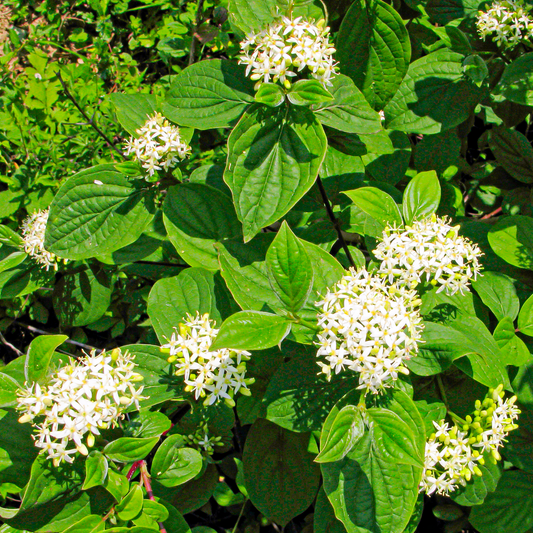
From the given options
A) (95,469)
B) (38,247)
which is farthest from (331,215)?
(38,247)

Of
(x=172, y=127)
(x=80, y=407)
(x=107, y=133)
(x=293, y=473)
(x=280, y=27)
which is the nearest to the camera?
(x=80, y=407)

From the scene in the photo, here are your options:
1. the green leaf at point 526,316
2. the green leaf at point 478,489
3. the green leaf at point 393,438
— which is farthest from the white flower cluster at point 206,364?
the green leaf at point 526,316

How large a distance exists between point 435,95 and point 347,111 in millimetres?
722

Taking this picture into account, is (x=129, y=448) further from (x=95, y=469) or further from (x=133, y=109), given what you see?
(x=133, y=109)

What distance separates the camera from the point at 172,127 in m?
2.04

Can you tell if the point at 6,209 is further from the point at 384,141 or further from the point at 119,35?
the point at 384,141

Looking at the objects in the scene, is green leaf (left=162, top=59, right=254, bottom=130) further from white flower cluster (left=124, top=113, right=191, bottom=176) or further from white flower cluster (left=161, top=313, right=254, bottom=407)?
white flower cluster (left=161, top=313, right=254, bottom=407)

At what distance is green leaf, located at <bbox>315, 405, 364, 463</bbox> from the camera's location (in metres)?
1.22

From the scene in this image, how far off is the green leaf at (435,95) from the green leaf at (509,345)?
36.3 inches

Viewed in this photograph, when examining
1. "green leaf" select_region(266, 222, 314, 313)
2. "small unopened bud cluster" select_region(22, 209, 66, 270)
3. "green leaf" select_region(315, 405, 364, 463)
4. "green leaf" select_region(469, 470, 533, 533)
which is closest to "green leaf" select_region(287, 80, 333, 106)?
"green leaf" select_region(266, 222, 314, 313)

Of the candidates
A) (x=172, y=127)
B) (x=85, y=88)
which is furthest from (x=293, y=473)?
(x=85, y=88)

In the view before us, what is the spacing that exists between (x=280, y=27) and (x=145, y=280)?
1678 mm

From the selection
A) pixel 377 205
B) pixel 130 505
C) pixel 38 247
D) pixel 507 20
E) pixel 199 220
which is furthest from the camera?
pixel 38 247

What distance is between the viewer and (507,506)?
6.23 feet
